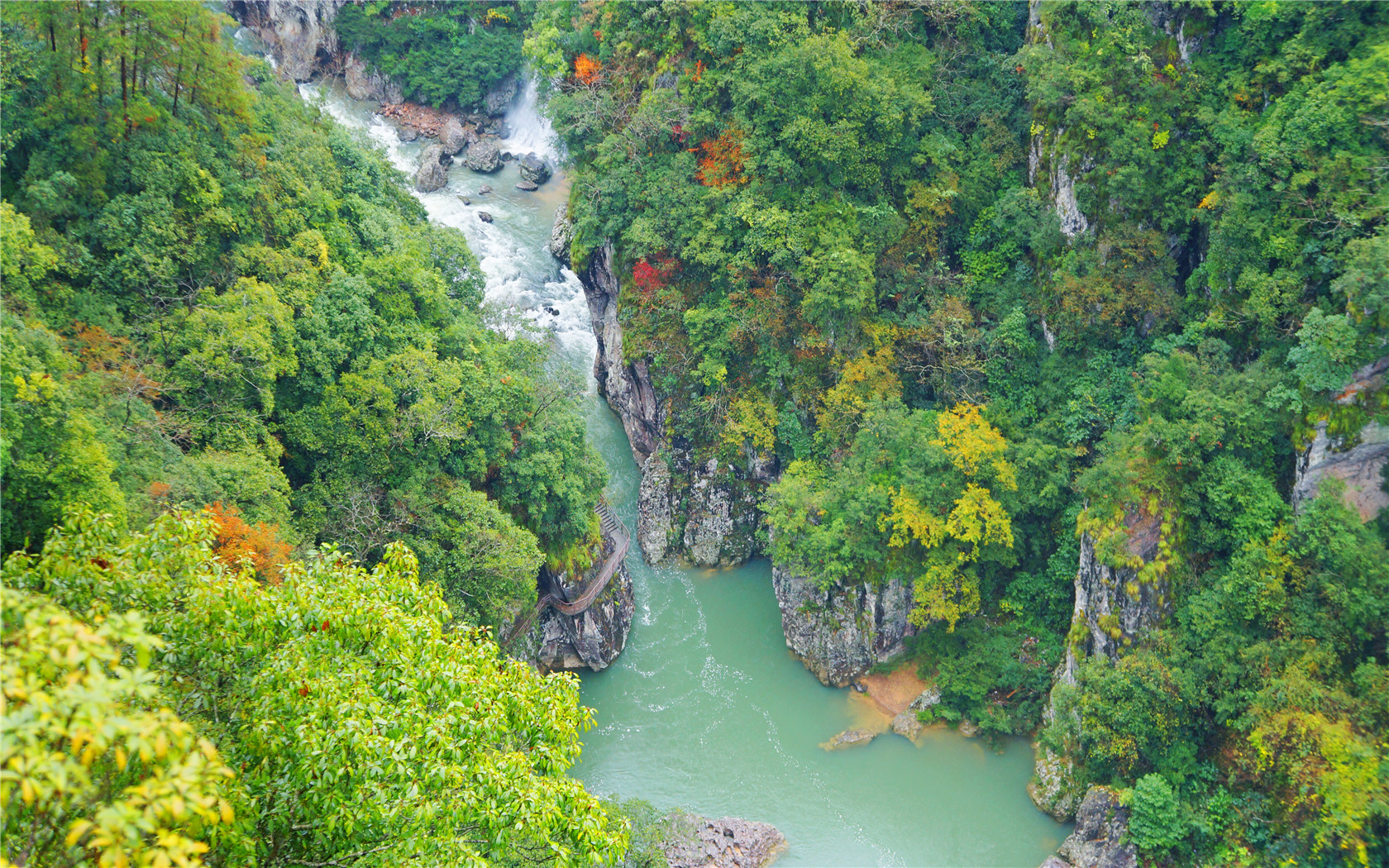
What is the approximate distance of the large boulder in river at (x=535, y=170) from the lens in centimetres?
3588

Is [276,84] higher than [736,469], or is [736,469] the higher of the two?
[276,84]

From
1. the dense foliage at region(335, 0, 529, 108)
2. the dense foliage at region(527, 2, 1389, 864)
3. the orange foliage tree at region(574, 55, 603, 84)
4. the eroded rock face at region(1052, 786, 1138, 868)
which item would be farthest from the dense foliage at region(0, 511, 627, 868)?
the dense foliage at region(335, 0, 529, 108)

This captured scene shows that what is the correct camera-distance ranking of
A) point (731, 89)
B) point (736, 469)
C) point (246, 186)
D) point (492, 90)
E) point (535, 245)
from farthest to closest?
point (492, 90) → point (535, 245) → point (736, 469) → point (731, 89) → point (246, 186)

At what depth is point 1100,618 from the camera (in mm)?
18625

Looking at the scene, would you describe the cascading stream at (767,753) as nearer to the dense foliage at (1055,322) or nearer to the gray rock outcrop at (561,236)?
the dense foliage at (1055,322)

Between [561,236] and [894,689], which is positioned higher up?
[561,236]

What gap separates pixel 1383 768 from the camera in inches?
545

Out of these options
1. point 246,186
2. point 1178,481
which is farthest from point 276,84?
point 1178,481

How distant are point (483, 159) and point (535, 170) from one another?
2577 mm

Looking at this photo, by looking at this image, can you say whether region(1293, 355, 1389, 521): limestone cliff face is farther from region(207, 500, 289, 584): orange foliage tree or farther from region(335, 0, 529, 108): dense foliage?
region(335, 0, 529, 108): dense foliage

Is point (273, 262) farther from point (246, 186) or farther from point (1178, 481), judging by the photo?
point (1178, 481)

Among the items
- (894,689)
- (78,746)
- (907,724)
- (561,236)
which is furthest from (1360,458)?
(561,236)

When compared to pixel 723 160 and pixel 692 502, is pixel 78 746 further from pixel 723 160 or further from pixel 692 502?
pixel 723 160

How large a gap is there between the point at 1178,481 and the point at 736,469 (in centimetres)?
1128
